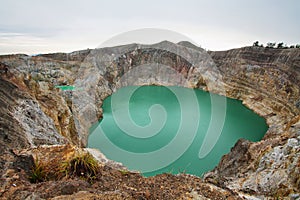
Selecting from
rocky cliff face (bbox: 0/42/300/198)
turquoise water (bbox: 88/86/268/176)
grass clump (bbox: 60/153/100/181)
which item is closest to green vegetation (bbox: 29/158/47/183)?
rocky cliff face (bbox: 0/42/300/198)

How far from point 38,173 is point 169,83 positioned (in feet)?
143

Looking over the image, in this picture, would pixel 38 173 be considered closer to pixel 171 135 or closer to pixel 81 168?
pixel 81 168

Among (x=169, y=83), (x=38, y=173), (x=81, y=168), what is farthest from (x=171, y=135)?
(x=169, y=83)

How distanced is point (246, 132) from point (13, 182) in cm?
1901

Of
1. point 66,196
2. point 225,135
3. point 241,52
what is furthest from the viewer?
point 241,52

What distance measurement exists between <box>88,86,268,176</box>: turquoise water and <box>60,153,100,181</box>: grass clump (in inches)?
166

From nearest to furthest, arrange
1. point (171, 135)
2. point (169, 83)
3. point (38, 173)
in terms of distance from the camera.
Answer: point (38, 173) → point (171, 135) → point (169, 83)

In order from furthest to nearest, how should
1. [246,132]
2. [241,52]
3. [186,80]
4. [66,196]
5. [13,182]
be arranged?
[186,80] < [241,52] < [246,132] < [13,182] < [66,196]

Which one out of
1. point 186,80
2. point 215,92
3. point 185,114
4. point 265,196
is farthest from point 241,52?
point 265,196

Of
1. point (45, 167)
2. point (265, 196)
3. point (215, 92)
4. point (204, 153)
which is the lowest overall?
point (204, 153)

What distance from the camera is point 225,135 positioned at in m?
16.7

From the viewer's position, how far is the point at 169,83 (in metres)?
46.0

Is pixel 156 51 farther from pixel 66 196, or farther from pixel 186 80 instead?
pixel 66 196

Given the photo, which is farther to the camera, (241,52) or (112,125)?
(241,52)
